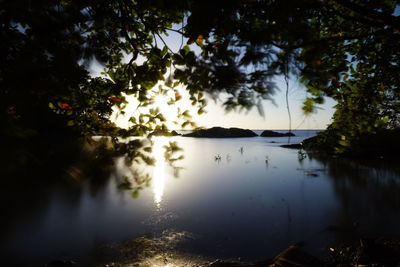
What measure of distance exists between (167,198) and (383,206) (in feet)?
49.2

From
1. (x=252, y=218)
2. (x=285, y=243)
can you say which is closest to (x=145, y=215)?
(x=252, y=218)

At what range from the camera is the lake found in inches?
331

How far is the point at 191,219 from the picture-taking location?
1184 cm

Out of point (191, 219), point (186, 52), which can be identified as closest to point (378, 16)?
point (186, 52)

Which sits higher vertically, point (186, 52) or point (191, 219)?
point (186, 52)

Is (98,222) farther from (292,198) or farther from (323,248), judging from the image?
(292,198)

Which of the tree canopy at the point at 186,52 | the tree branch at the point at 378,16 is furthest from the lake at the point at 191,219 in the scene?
the tree branch at the point at 378,16

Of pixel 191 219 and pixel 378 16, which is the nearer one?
pixel 378 16

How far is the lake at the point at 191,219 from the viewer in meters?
8.41

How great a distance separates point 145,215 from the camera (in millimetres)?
12586

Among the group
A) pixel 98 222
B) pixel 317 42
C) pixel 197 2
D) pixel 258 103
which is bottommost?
pixel 98 222

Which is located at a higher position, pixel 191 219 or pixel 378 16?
pixel 378 16

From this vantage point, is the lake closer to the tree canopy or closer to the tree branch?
the tree canopy

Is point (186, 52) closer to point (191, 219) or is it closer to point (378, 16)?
point (378, 16)
